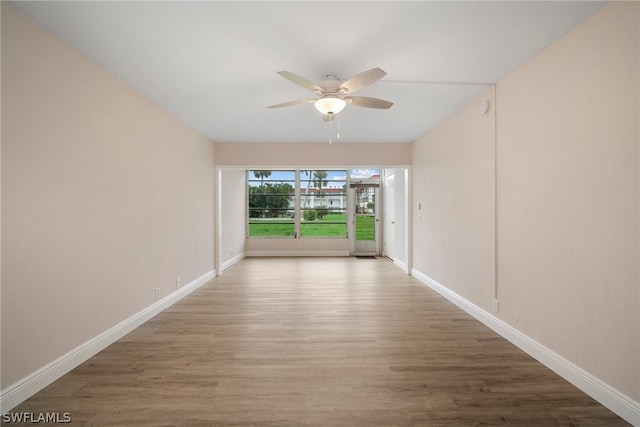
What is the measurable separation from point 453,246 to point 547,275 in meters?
1.49

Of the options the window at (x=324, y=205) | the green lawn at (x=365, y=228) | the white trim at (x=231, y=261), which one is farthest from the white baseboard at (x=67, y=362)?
the green lawn at (x=365, y=228)

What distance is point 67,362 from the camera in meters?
2.03

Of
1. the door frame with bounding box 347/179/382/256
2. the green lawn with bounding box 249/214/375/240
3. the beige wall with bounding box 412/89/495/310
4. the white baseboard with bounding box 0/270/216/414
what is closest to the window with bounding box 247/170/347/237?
the green lawn with bounding box 249/214/375/240

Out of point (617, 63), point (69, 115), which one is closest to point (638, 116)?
point (617, 63)

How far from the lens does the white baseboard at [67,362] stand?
65.2 inches

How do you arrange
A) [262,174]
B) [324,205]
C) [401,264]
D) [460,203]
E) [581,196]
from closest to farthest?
[581,196] → [460,203] → [401,264] → [262,174] → [324,205]

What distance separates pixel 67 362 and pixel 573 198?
384 centimetres

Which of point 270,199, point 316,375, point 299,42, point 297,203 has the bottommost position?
point 316,375

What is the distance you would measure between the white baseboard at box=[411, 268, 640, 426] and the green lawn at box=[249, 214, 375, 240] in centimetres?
462

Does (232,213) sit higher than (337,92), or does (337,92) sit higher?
(337,92)

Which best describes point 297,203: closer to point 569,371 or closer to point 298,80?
point 298,80

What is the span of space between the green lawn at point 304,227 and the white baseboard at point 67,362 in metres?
4.25

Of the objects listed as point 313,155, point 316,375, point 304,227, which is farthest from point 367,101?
point 304,227

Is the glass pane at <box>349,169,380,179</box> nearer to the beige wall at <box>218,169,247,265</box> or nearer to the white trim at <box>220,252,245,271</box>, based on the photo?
the beige wall at <box>218,169,247,265</box>
